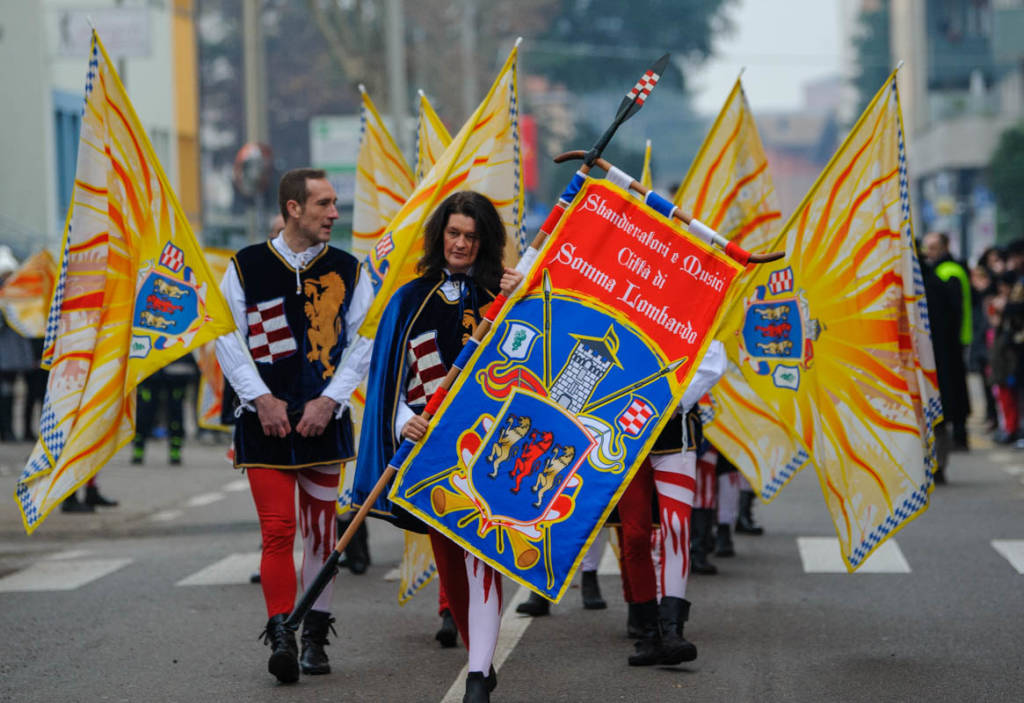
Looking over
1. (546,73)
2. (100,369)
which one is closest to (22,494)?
(100,369)

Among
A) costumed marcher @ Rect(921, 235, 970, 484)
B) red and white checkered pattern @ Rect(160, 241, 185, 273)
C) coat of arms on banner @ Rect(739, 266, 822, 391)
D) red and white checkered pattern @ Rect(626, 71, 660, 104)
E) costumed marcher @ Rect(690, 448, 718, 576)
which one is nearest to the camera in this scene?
red and white checkered pattern @ Rect(626, 71, 660, 104)

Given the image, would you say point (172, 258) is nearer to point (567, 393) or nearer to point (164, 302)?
point (164, 302)

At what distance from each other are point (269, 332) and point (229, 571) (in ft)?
11.5

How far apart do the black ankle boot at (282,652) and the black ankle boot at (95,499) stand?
7399mm

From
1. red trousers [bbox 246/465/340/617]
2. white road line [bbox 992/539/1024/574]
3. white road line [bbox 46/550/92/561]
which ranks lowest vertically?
white road line [bbox 992/539/1024/574]

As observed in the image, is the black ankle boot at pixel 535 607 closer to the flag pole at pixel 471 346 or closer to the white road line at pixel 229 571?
the white road line at pixel 229 571

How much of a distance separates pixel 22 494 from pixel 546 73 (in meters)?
54.8

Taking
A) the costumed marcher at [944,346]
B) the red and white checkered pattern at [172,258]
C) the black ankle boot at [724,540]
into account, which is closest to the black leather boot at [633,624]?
the red and white checkered pattern at [172,258]

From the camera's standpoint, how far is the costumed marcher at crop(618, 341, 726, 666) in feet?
23.9

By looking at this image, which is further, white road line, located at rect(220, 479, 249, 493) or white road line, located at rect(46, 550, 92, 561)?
white road line, located at rect(220, 479, 249, 493)

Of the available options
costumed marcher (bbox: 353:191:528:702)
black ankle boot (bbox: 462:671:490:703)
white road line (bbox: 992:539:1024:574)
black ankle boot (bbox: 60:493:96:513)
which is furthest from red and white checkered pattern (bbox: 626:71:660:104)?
black ankle boot (bbox: 60:493:96:513)

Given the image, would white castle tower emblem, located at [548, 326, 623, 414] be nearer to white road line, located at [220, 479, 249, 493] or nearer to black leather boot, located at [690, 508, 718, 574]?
black leather boot, located at [690, 508, 718, 574]

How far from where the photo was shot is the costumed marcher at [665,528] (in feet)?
23.9

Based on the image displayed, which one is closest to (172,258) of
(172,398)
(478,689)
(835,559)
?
(478,689)
